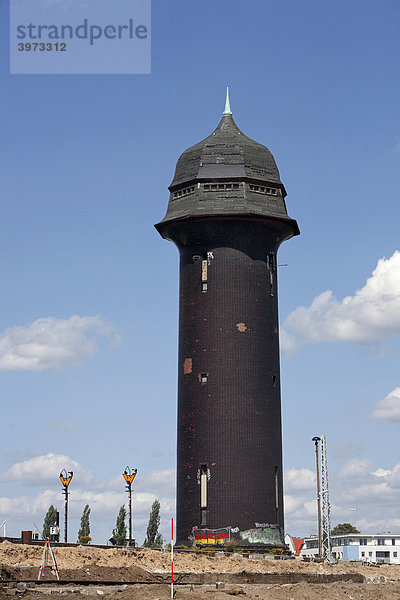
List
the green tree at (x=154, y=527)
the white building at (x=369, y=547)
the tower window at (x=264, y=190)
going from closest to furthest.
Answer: the tower window at (x=264, y=190), the green tree at (x=154, y=527), the white building at (x=369, y=547)

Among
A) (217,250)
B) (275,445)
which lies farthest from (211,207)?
(275,445)

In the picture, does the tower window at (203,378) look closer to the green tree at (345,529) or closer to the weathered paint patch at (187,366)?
the weathered paint patch at (187,366)

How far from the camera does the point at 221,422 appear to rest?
4125 centimetres

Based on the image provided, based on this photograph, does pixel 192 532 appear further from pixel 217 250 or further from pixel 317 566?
pixel 217 250

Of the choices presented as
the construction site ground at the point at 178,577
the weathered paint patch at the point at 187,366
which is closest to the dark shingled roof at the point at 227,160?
the weathered paint patch at the point at 187,366

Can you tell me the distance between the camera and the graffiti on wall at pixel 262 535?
40281 mm

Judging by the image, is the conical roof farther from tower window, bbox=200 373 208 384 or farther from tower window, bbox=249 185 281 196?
tower window, bbox=200 373 208 384

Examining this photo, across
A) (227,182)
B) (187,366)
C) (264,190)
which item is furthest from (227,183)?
(187,366)

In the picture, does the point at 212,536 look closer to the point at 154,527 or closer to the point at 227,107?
the point at 227,107

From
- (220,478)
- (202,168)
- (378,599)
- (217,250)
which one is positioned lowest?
(378,599)

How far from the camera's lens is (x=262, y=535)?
1599 inches

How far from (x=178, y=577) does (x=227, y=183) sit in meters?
20.3

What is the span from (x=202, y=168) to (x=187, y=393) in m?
11.2

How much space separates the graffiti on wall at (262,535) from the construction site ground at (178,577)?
Answer: 2.36 meters
